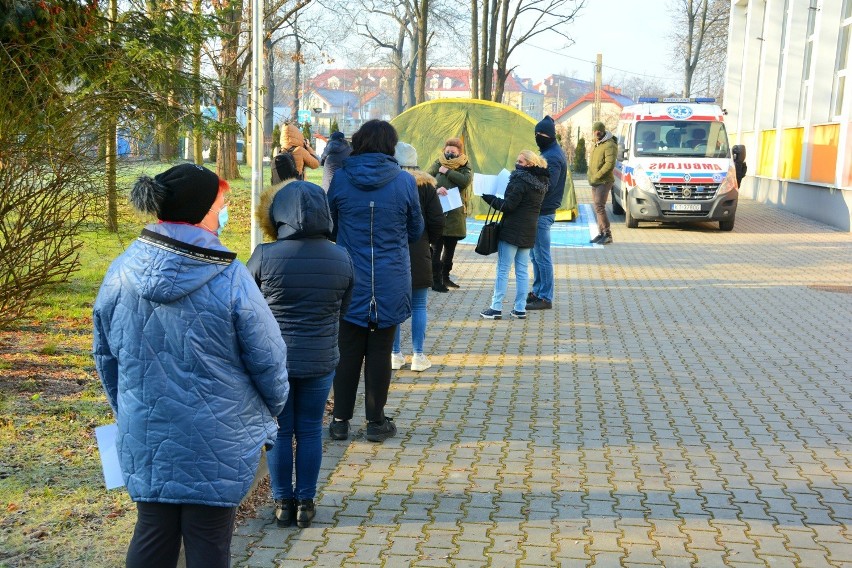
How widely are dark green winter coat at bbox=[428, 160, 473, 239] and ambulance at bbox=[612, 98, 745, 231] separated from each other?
326 inches

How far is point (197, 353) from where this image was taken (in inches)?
119

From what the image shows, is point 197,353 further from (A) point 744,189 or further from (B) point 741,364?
(A) point 744,189

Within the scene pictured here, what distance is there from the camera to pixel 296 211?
450cm

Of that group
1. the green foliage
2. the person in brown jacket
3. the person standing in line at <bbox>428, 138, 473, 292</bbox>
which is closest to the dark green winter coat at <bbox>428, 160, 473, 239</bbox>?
the person standing in line at <bbox>428, 138, 473, 292</bbox>

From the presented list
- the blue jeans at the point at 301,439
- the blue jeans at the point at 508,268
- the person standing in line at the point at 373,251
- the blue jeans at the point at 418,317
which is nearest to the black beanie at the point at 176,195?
the blue jeans at the point at 301,439

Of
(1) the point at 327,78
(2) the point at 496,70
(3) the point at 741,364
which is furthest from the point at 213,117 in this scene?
(1) the point at 327,78

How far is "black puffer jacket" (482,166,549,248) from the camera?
9.62 metres

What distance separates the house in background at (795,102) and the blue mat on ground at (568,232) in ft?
16.8

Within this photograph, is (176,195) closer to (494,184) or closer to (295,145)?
(295,145)

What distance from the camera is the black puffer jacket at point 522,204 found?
31.6 ft

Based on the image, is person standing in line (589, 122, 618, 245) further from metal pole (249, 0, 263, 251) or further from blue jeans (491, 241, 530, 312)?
metal pole (249, 0, 263, 251)

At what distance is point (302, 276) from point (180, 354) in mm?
1547

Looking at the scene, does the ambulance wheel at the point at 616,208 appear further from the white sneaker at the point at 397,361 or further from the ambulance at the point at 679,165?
the white sneaker at the point at 397,361

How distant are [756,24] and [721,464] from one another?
32.9 metres
